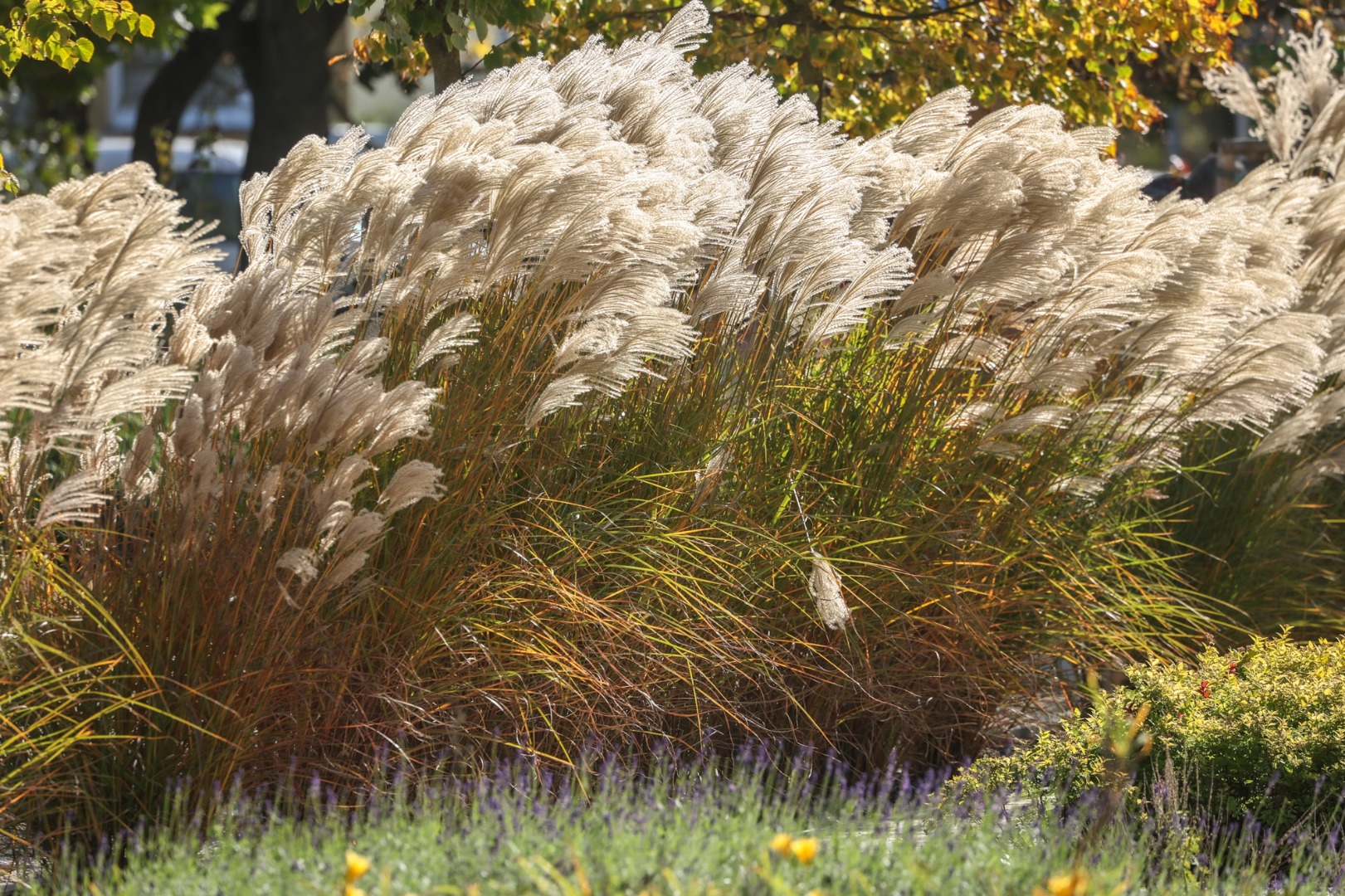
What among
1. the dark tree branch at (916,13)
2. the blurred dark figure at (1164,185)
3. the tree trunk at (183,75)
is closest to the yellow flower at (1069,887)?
the dark tree branch at (916,13)

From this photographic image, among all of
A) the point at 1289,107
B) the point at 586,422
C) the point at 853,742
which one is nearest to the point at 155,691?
the point at 586,422

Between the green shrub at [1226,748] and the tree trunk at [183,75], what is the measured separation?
1914 centimetres

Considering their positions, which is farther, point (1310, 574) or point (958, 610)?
point (1310, 574)

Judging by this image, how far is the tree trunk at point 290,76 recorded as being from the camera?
689 inches

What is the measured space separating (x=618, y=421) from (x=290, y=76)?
13863 mm

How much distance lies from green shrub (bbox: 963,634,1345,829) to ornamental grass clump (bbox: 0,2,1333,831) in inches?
24.1

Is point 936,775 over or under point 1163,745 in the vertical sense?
under

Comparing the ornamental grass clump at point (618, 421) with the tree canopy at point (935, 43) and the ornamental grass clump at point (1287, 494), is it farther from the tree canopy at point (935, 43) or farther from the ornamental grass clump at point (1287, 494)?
the tree canopy at point (935, 43)

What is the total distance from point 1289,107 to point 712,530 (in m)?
4.82

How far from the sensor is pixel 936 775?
16.0ft

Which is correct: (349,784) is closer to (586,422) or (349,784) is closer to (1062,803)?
(586,422)

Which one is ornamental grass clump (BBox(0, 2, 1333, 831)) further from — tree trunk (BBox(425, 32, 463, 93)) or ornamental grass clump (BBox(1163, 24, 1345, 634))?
tree trunk (BBox(425, 32, 463, 93))

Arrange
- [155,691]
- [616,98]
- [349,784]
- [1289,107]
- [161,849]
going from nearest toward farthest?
[161,849] → [155,691] → [349,784] → [616,98] → [1289,107]

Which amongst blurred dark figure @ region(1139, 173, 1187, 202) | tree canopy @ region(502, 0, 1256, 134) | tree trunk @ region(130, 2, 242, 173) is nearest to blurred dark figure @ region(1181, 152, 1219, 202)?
blurred dark figure @ region(1139, 173, 1187, 202)
